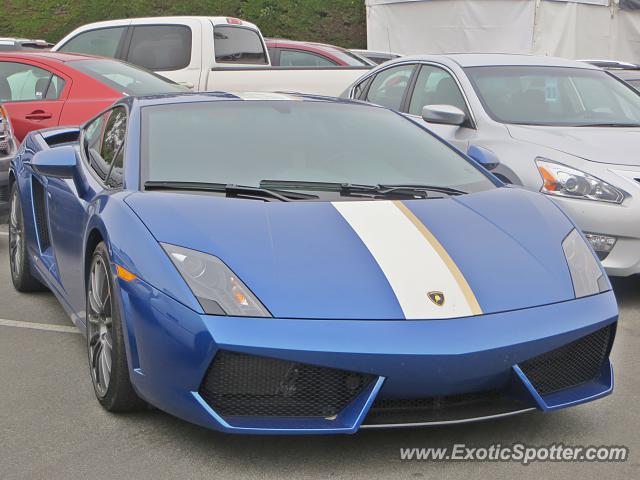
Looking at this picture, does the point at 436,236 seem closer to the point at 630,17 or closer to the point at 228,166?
the point at 228,166

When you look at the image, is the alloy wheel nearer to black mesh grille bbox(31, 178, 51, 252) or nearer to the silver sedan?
black mesh grille bbox(31, 178, 51, 252)

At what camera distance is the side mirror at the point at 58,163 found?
5160mm

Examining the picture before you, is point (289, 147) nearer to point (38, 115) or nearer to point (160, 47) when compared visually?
point (38, 115)

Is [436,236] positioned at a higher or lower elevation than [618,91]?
higher

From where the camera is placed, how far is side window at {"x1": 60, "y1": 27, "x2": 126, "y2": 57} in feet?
42.3

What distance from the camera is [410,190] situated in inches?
182

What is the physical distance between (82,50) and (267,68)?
7.63 ft

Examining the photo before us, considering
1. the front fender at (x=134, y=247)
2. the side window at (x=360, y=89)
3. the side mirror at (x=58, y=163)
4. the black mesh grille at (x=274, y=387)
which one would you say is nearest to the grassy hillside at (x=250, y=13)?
the side window at (x=360, y=89)

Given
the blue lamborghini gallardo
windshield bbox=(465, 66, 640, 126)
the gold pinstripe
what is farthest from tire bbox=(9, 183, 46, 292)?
windshield bbox=(465, 66, 640, 126)

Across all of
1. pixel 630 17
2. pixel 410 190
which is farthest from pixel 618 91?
pixel 630 17

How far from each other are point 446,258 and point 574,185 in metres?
2.58

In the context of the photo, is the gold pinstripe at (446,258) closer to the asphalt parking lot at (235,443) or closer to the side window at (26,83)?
the asphalt parking lot at (235,443)

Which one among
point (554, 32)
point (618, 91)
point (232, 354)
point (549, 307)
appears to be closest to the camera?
point (232, 354)

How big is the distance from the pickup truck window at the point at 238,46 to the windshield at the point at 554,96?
571cm
